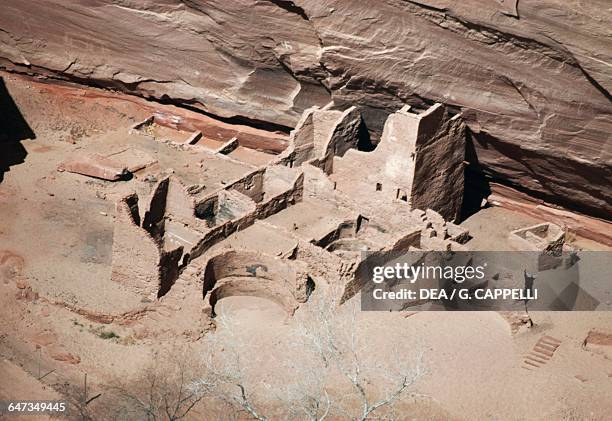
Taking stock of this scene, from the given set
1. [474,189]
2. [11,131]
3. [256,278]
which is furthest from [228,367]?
[11,131]

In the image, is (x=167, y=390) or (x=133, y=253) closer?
(x=167, y=390)

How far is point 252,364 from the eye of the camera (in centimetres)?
2911

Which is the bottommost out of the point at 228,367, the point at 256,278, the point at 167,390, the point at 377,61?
the point at 167,390

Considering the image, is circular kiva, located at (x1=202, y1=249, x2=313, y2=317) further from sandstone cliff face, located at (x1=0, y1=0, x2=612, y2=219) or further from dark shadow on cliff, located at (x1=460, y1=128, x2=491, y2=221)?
dark shadow on cliff, located at (x1=460, y1=128, x2=491, y2=221)

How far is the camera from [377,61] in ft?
109

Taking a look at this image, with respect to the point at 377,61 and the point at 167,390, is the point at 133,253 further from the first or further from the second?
the point at 377,61

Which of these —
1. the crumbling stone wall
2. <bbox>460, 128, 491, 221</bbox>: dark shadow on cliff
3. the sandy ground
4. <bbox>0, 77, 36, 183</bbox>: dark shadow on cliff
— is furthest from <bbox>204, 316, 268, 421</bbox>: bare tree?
<bbox>0, 77, 36, 183</bbox>: dark shadow on cliff

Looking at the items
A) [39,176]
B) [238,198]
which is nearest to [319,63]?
[238,198]

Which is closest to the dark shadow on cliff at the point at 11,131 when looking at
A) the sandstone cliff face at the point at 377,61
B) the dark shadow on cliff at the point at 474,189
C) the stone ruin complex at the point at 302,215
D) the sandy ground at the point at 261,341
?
the sandstone cliff face at the point at 377,61

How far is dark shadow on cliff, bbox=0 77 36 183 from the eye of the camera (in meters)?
38.2

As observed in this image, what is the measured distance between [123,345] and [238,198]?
6.08 meters

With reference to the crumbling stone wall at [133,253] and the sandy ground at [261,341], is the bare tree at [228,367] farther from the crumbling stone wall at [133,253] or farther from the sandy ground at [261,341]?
the crumbling stone wall at [133,253]

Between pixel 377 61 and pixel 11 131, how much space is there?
44.6 ft

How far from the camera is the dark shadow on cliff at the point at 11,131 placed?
3816cm
